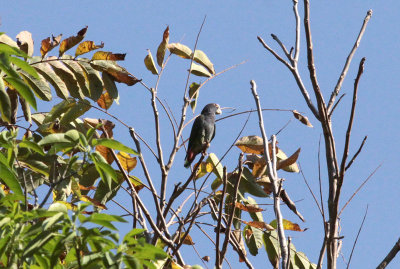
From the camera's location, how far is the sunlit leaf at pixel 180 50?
446 centimetres

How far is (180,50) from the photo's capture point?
14.7ft

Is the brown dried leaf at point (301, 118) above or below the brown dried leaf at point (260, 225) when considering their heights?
above

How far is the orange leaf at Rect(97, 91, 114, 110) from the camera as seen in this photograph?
14.6ft

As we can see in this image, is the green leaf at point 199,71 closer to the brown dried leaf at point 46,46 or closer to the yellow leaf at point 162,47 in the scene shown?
the yellow leaf at point 162,47

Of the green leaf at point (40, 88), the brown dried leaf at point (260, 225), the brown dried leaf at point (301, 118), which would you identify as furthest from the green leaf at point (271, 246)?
the green leaf at point (40, 88)

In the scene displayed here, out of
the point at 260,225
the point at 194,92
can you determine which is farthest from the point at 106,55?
the point at 260,225

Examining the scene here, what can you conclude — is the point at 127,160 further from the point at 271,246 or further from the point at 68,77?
the point at 271,246

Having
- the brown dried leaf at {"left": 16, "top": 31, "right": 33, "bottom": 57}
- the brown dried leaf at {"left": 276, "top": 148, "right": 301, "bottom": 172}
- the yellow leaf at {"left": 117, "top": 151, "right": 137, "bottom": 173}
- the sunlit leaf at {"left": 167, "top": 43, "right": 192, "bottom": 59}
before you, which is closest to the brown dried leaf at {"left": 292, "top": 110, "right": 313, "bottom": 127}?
the brown dried leaf at {"left": 276, "top": 148, "right": 301, "bottom": 172}

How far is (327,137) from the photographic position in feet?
8.69

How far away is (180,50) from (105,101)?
0.61 metres

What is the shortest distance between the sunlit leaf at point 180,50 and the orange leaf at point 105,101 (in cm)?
52

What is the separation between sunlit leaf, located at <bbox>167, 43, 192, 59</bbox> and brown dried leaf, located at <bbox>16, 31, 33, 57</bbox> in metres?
0.90

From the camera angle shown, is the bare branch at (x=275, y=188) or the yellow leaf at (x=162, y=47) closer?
the bare branch at (x=275, y=188)

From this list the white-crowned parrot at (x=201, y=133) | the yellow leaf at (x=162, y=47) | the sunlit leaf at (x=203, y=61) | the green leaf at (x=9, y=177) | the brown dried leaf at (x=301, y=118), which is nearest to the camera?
the green leaf at (x=9, y=177)
